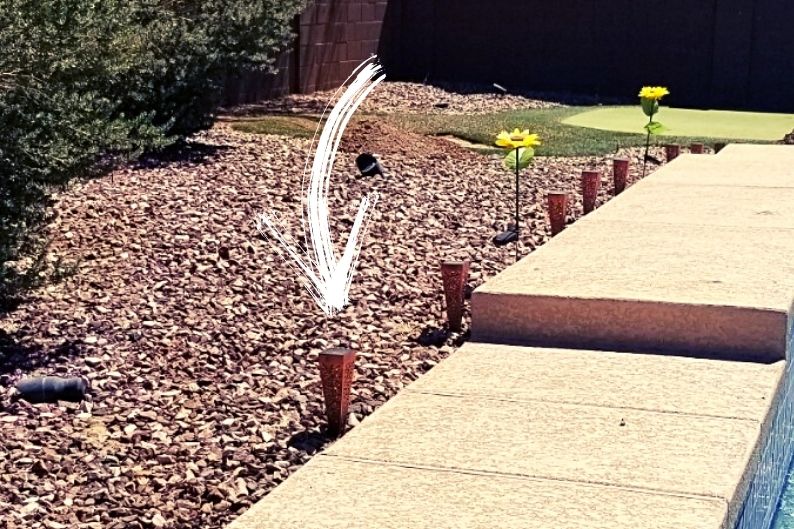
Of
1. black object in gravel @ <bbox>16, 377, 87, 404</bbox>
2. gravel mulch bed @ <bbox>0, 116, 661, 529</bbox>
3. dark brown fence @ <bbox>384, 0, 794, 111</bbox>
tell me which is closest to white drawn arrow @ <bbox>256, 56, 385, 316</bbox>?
gravel mulch bed @ <bbox>0, 116, 661, 529</bbox>

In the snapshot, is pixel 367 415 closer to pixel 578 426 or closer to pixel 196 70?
pixel 578 426

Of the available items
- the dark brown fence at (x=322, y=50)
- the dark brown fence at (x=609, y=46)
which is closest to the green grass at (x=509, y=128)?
the dark brown fence at (x=322, y=50)

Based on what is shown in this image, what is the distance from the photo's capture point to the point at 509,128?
653 inches

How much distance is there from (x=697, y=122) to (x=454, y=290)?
13.0 metres

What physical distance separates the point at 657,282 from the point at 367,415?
1.76 m

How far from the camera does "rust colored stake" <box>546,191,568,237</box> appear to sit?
920 cm

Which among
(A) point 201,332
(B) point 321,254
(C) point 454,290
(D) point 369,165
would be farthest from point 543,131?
(A) point 201,332

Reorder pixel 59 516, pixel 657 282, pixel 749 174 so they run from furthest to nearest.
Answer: pixel 749 174 → pixel 657 282 → pixel 59 516

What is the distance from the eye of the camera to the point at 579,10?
2269cm

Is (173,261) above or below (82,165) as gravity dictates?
below

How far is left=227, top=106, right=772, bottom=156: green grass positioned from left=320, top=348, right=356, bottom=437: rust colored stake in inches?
343

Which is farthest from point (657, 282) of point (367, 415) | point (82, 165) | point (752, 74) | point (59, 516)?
point (752, 74)

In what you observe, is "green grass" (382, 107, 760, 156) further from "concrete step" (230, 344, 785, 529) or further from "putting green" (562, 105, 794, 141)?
"concrete step" (230, 344, 785, 529)

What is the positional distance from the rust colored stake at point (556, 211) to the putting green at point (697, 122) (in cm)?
755
